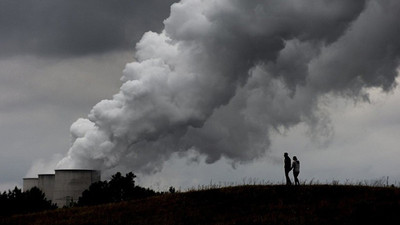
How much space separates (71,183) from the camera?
77375 millimetres

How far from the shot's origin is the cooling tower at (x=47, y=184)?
266 ft

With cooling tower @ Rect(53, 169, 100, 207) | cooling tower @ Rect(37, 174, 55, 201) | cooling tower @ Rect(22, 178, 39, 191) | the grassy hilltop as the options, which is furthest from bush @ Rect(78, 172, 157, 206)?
the grassy hilltop

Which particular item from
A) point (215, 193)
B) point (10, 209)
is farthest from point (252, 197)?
point (10, 209)

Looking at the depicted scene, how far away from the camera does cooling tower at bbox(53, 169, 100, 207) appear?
77500 mm

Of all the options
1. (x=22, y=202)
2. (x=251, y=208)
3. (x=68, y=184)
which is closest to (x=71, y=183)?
(x=68, y=184)

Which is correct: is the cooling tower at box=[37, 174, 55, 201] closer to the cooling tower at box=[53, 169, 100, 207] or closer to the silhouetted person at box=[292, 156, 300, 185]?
the cooling tower at box=[53, 169, 100, 207]

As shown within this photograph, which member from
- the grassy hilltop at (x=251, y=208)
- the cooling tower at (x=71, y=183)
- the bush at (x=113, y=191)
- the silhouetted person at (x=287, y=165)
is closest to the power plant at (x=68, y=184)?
the cooling tower at (x=71, y=183)

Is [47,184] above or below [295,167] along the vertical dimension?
above

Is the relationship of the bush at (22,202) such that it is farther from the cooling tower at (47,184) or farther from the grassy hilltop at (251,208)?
the grassy hilltop at (251,208)

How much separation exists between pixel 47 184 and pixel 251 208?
2202 inches

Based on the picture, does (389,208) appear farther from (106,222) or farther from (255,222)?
(106,222)

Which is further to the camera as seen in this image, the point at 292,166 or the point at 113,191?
the point at 113,191

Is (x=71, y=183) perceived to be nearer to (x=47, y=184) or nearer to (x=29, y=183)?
(x=47, y=184)

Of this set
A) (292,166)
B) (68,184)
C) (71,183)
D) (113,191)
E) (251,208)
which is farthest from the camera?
(68,184)
